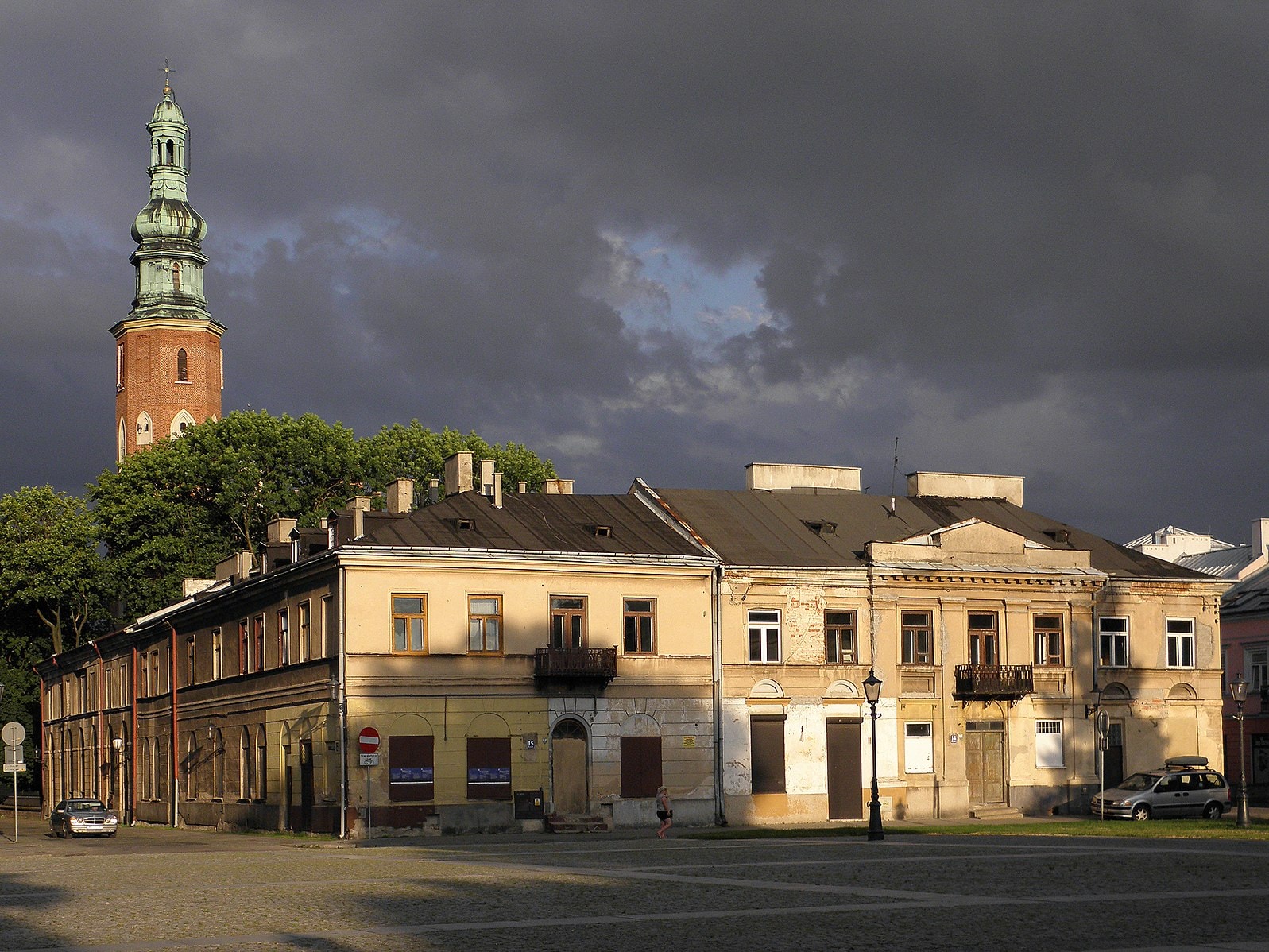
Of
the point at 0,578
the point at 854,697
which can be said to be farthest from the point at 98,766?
the point at 854,697

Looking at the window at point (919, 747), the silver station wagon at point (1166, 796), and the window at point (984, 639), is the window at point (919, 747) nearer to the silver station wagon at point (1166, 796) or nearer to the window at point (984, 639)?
the window at point (984, 639)

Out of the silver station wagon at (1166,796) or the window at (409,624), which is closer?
the window at (409,624)

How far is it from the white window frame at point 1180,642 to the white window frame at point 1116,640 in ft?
5.50

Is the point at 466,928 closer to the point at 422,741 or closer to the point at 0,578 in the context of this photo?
the point at 422,741

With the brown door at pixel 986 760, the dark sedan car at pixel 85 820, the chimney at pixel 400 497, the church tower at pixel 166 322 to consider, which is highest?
the church tower at pixel 166 322

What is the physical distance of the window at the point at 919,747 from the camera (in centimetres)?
5550

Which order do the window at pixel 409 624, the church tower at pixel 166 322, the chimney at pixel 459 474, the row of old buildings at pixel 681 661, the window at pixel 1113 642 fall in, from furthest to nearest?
the church tower at pixel 166 322
the window at pixel 1113 642
the chimney at pixel 459 474
the row of old buildings at pixel 681 661
the window at pixel 409 624

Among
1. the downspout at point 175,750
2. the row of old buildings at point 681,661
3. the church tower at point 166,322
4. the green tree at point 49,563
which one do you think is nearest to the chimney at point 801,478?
the row of old buildings at point 681,661

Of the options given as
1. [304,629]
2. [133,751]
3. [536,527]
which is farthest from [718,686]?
[133,751]

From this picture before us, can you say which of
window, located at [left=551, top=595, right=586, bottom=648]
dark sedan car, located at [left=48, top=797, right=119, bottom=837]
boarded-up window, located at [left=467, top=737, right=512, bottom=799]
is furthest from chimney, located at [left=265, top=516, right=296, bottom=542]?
boarded-up window, located at [left=467, top=737, right=512, bottom=799]

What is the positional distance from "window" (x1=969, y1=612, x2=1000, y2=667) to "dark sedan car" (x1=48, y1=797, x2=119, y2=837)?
27.3 meters

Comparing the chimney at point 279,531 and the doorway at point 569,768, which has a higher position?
the chimney at point 279,531

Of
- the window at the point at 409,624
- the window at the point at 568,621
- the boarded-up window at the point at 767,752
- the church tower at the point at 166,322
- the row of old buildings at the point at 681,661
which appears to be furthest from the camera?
the church tower at the point at 166,322

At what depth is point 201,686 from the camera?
61969 millimetres
